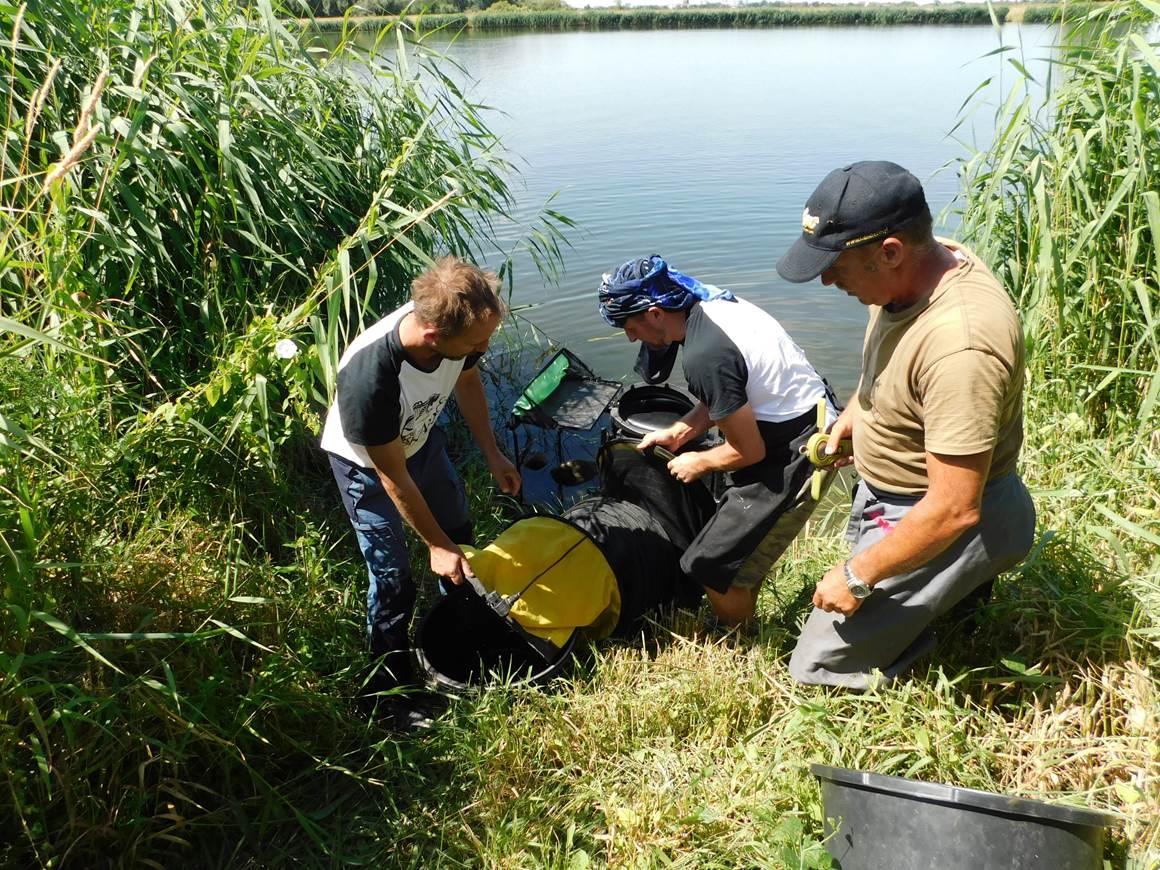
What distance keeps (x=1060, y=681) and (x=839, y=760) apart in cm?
79

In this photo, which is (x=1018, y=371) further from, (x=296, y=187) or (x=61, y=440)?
(x=296, y=187)

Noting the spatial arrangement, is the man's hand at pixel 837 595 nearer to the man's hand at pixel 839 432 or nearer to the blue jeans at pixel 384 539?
the man's hand at pixel 839 432

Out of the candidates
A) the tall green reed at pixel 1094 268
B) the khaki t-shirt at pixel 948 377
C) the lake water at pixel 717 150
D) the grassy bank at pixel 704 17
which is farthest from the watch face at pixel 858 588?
the grassy bank at pixel 704 17

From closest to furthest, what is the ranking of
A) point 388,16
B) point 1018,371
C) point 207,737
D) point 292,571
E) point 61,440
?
point 1018,371, point 207,737, point 61,440, point 292,571, point 388,16

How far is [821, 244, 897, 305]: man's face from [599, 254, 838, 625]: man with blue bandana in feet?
2.32

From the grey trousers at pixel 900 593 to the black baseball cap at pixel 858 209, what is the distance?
2.55 feet

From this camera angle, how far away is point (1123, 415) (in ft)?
11.6

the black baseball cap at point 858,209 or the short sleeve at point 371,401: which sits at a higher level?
the black baseball cap at point 858,209

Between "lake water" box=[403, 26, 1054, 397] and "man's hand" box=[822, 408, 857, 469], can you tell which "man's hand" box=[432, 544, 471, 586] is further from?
"lake water" box=[403, 26, 1054, 397]

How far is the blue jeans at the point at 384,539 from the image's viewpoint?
307cm

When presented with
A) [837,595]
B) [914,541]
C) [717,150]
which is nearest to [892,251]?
[914,541]

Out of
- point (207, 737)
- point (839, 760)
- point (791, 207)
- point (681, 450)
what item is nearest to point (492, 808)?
point (207, 737)

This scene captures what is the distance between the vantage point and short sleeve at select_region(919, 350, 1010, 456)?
1998 mm

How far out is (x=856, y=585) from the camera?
2.40 meters
